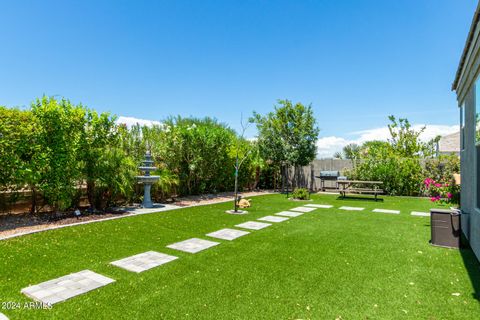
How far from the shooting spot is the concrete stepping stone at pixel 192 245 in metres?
4.43

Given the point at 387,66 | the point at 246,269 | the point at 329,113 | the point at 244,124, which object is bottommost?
the point at 246,269

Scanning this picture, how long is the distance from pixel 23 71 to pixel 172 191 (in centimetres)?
734

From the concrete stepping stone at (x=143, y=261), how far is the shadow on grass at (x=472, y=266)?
3.92m

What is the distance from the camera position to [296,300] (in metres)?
2.73

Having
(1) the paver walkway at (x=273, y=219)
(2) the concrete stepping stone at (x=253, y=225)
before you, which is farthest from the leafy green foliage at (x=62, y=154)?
(1) the paver walkway at (x=273, y=219)

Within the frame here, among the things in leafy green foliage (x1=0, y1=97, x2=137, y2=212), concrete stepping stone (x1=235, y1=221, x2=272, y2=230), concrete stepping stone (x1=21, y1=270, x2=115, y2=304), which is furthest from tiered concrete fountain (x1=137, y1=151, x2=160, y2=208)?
Answer: concrete stepping stone (x1=21, y1=270, x2=115, y2=304)

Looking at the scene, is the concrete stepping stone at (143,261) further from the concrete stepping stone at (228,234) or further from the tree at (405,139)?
the tree at (405,139)

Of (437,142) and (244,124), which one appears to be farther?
(437,142)

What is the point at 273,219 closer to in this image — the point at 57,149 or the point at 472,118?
the point at 472,118

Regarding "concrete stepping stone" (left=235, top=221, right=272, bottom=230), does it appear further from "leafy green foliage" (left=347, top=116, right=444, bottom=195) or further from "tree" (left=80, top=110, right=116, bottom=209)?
"leafy green foliage" (left=347, top=116, right=444, bottom=195)

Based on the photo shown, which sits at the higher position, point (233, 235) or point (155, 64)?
point (155, 64)

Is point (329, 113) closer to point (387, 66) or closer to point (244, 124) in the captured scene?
point (387, 66)

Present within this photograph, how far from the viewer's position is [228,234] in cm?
545

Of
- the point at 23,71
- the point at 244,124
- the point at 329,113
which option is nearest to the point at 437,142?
the point at 329,113
